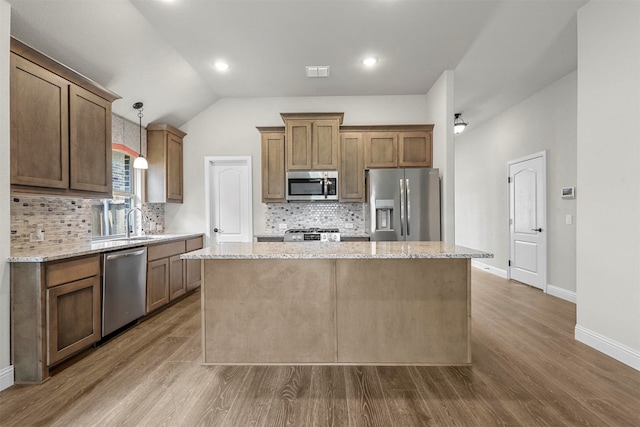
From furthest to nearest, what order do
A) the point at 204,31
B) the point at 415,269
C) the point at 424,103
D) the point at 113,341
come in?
the point at 424,103 < the point at 204,31 < the point at 113,341 < the point at 415,269

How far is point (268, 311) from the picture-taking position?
246 centimetres

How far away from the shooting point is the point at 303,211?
16.4ft

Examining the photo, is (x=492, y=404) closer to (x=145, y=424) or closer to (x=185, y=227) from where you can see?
(x=145, y=424)

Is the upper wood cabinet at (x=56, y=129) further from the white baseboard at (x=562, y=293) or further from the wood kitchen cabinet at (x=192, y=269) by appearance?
the white baseboard at (x=562, y=293)

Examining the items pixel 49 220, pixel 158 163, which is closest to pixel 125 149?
pixel 158 163

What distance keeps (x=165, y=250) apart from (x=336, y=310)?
2.51 meters

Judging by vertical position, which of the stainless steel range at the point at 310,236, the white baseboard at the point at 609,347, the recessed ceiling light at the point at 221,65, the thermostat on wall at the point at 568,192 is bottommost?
the white baseboard at the point at 609,347

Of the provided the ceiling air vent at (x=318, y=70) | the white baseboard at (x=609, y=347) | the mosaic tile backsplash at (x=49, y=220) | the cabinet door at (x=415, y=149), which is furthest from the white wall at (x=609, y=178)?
the mosaic tile backsplash at (x=49, y=220)

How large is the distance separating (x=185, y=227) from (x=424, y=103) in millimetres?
4410

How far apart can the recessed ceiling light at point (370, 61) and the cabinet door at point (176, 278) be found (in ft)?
11.6

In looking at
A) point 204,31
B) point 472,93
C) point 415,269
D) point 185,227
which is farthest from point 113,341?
point 472,93

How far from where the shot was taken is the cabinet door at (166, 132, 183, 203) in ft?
15.3

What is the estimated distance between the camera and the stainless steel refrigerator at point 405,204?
13.8 feet

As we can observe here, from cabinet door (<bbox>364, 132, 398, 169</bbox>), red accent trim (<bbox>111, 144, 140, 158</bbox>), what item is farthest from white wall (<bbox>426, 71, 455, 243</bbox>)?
red accent trim (<bbox>111, 144, 140, 158</bbox>)
